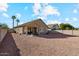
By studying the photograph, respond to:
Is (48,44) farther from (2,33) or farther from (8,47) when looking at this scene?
(2,33)

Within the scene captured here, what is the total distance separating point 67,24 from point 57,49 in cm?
55

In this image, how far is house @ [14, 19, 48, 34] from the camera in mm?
13547

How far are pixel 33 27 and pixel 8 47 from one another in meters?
0.65

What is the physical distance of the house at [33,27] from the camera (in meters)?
13.5

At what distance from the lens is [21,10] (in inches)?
532

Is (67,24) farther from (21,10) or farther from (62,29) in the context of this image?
(21,10)

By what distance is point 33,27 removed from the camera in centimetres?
1358

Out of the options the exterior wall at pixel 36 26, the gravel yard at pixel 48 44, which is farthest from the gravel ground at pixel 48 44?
the exterior wall at pixel 36 26

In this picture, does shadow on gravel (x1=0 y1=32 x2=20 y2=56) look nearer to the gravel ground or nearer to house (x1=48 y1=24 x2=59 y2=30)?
the gravel ground

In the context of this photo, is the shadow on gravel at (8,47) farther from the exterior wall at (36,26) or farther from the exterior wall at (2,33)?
the exterior wall at (36,26)

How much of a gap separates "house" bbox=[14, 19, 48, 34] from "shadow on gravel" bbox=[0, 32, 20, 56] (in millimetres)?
231

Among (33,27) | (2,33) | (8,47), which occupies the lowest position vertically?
(8,47)

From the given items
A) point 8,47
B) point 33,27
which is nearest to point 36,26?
point 33,27

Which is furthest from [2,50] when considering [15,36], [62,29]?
[62,29]
